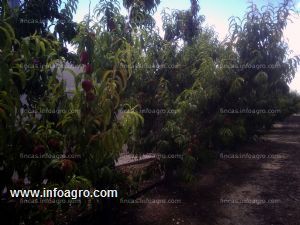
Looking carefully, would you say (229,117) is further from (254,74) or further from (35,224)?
(35,224)

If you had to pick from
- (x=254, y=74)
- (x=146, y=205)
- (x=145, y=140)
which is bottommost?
(x=146, y=205)

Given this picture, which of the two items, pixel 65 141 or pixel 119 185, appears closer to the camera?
pixel 65 141

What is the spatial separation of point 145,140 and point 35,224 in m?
3.78

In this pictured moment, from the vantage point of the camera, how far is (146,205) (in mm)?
5793

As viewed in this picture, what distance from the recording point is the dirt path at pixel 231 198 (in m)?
5.26

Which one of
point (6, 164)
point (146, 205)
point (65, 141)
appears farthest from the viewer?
point (146, 205)

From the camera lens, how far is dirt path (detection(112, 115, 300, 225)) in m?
5.26

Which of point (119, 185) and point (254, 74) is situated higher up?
point (254, 74)

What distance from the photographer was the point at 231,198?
20.4 feet

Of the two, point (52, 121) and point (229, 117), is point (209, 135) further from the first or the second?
point (52, 121)

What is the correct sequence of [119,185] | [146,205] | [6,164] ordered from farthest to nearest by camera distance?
[146,205] → [119,185] → [6,164]

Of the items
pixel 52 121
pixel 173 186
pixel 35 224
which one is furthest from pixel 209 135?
pixel 35 224

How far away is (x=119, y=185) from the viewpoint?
488 cm

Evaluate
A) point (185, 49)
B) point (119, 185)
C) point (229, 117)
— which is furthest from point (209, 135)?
point (119, 185)
